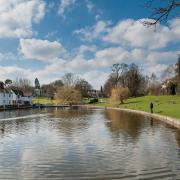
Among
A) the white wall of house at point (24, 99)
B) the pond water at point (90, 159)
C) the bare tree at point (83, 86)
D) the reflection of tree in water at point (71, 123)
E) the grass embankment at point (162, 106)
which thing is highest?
the bare tree at point (83, 86)

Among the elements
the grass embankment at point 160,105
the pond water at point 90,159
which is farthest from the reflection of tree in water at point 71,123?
the grass embankment at point 160,105

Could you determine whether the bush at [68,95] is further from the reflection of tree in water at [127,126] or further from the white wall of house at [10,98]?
the reflection of tree in water at [127,126]

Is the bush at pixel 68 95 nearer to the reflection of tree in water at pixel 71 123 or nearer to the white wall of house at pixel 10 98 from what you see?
the white wall of house at pixel 10 98

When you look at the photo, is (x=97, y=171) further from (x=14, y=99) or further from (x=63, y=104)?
(x=14, y=99)

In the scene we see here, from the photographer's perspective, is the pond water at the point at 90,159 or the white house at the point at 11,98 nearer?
the pond water at the point at 90,159

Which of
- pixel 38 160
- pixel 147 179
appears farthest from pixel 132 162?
pixel 38 160

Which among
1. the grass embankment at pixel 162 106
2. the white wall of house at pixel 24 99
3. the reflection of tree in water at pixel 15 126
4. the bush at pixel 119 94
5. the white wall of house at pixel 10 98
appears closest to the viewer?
the reflection of tree in water at pixel 15 126

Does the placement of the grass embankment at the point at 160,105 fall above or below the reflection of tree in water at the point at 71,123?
above

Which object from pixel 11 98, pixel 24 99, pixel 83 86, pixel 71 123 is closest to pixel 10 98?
pixel 11 98

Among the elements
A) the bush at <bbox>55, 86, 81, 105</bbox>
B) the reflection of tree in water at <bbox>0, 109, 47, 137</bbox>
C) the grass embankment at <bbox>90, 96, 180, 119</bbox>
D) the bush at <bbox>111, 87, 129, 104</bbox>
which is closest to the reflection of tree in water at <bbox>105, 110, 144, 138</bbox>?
the grass embankment at <bbox>90, 96, 180, 119</bbox>

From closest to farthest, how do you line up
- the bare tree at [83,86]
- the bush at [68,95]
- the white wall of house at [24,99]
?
1. the bush at [68,95]
2. the white wall of house at [24,99]
3. the bare tree at [83,86]

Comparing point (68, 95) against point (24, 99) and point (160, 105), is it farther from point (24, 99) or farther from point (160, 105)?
point (160, 105)

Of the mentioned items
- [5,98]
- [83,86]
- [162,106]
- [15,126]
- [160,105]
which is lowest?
[15,126]

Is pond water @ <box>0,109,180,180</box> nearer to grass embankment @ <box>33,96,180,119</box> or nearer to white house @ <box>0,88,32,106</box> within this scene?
grass embankment @ <box>33,96,180,119</box>
